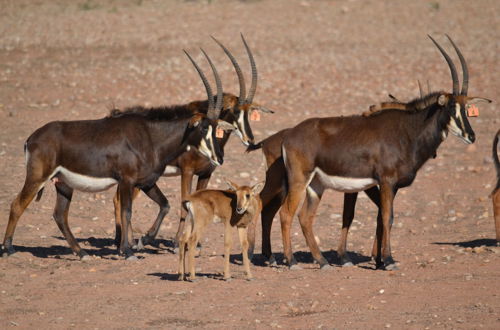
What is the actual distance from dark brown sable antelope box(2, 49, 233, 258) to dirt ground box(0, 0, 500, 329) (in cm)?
82

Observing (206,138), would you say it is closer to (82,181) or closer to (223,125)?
(223,125)

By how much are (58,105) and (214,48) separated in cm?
849

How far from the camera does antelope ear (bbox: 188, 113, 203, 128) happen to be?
47.5ft

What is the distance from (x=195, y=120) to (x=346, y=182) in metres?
2.45

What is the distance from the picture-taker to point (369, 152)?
13.6 meters

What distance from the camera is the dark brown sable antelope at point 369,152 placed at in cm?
1359

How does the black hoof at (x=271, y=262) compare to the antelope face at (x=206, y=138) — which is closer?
the black hoof at (x=271, y=262)

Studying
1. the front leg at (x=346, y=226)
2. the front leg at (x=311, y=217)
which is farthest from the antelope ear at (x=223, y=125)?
the front leg at (x=346, y=226)

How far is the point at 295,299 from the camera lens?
1166cm

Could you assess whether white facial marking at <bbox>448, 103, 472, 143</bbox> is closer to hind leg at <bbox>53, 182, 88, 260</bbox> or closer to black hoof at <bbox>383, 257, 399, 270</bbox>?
black hoof at <bbox>383, 257, 399, 270</bbox>

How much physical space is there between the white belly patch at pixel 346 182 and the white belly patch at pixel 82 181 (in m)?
3.04

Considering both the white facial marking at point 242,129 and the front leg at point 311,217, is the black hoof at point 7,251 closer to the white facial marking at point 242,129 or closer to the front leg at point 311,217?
the white facial marking at point 242,129

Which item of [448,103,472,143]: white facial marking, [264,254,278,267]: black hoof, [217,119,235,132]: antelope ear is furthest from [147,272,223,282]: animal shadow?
[448,103,472,143]: white facial marking

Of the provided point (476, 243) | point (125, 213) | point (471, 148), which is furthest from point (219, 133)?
point (471, 148)
